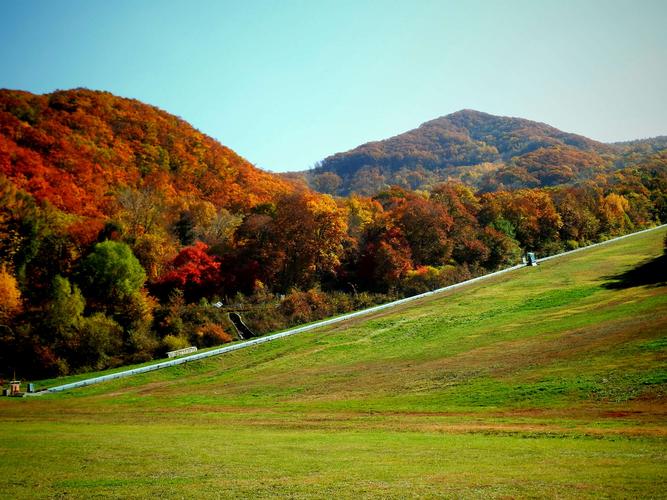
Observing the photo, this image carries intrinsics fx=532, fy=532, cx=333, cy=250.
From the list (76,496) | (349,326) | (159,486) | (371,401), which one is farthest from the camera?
(349,326)

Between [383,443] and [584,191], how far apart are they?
98.7 meters

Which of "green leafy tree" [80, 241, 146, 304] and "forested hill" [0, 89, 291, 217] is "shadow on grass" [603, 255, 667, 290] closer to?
"green leafy tree" [80, 241, 146, 304]

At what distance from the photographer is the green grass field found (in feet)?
40.6

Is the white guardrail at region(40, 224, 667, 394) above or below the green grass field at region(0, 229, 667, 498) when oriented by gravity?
above

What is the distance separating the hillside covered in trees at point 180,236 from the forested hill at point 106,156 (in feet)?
1.07

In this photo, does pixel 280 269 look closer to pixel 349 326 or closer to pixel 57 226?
pixel 349 326

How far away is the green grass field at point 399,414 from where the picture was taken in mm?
12375

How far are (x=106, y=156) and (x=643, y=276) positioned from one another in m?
76.1

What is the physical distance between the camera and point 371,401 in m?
26.6

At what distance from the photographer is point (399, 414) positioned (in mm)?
23531

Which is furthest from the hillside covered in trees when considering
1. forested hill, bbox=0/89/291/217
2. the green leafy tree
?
forested hill, bbox=0/89/291/217

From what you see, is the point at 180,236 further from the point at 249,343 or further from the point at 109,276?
the point at 249,343

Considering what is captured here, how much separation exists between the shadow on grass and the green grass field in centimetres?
43

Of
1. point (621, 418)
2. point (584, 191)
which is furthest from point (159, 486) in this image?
point (584, 191)
